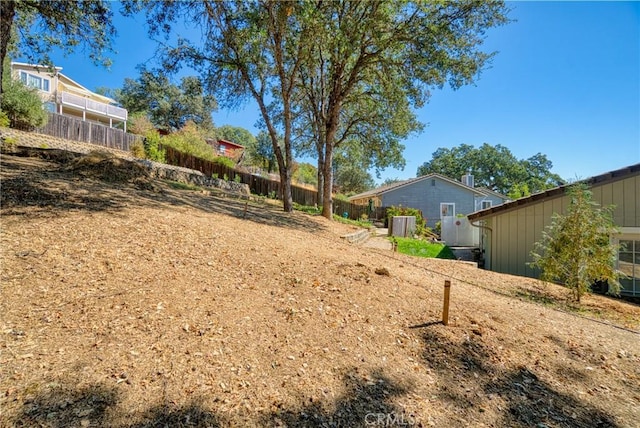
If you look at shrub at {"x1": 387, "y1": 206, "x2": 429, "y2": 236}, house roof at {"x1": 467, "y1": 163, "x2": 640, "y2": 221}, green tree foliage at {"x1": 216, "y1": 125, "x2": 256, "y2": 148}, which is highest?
green tree foliage at {"x1": 216, "y1": 125, "x2": 256, "y2": 148}

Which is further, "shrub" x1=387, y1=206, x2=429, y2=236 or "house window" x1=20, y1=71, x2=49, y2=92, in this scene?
"house window" x1=20, y1=71, x2=49, y2=92

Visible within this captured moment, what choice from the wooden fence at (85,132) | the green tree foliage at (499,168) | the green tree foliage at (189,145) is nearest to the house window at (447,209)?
the green tree foliage at (189,145)

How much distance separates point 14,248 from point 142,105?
135 ft

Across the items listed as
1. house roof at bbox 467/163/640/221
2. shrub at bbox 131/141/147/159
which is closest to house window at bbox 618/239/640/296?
house roof at bbox 467/163/640/221

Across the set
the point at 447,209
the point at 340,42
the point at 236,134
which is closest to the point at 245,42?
the point at 340,42

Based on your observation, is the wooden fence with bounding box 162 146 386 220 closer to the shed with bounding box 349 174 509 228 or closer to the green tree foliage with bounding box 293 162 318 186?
the shed with bounding box 349 174 509 228

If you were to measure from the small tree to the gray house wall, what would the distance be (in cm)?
1771

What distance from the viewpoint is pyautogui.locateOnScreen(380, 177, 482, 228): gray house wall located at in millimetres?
23516

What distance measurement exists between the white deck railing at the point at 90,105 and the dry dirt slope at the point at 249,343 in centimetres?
2743

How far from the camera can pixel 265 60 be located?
10.2 metres

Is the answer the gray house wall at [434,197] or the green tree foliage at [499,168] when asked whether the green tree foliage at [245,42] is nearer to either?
the gray house wall at [434,197]

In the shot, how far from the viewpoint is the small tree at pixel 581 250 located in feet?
18.6

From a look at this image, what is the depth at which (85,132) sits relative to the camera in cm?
1508

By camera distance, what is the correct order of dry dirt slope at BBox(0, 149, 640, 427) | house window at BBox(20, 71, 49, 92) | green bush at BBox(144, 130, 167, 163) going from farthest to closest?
1. house window at BBox(20, 71, 49, 92)
2. green bush at BBox(144, 130, 167, 163)
3. dry dirt slope at BBox(0, 149, 640, 427)
